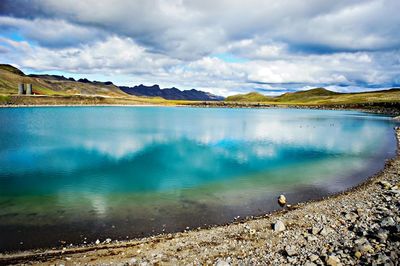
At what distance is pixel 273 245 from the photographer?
27.0ft

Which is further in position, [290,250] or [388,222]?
[388,222]

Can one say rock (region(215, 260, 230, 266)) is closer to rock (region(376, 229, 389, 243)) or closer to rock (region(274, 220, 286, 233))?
rock (region(274, 220, 286, 233))

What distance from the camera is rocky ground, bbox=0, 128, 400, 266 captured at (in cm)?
714

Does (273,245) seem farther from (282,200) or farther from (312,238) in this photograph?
(282,200)

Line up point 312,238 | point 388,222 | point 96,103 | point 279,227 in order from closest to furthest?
point 312,238
point 388,222
point 279,227
point 96,103

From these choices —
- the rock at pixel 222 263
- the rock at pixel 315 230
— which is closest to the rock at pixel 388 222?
the rock at pixel 315 230

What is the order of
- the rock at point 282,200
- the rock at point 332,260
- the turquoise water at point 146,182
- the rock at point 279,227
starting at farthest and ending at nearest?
the rock at point 282,200
the turquoise water at point 146,182
the rock at point 279,227
the rock at point 332,260

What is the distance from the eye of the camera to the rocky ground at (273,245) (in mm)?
7144

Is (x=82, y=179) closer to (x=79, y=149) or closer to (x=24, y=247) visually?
(x=24, y=247)

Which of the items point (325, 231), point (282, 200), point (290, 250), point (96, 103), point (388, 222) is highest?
point (96, 103)

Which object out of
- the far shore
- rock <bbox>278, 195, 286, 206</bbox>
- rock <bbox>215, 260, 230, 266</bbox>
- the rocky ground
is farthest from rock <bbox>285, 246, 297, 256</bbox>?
the far shore

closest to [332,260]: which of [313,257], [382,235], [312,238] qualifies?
[313,257]

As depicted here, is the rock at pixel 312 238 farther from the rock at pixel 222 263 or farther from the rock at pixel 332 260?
the rock at pixel 222 263

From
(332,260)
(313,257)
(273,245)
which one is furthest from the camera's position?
(273,245)
